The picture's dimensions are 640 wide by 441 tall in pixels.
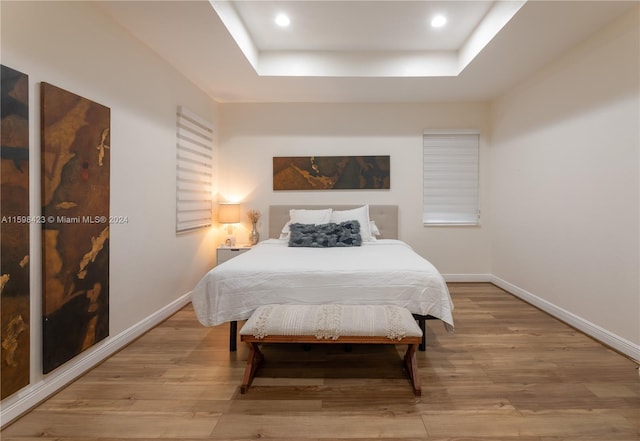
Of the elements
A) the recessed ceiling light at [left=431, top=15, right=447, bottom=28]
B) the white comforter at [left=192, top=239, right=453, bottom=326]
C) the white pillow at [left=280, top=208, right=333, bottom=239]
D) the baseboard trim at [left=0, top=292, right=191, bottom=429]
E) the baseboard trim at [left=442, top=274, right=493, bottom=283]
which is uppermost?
the recessed ceiling light at [left=431, top=15, right=447, bottom=28]

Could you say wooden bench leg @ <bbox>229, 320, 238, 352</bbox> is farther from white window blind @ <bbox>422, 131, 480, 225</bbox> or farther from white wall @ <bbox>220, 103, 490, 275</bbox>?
white window blind @ <bbox>422, 131, 480, 225</bbox>

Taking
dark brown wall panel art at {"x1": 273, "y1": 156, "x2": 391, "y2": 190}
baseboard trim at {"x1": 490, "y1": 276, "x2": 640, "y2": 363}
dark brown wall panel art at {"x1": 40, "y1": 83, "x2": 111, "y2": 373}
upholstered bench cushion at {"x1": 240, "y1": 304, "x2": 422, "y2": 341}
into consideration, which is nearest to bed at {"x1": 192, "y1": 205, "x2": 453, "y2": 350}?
upholstered bench cushion at {"x1": 240, "y1": 304, "x2": 422, "y2": 341}

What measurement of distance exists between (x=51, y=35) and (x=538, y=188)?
170 inches

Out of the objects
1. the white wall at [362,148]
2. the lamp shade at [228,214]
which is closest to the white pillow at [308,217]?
the white wall at [362,148]

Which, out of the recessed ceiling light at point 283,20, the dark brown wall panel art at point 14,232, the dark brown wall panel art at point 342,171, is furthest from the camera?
the dark brown wall panel art at point 342,171

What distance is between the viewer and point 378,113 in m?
4.50

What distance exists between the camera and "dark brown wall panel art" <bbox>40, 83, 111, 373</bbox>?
6.08ft

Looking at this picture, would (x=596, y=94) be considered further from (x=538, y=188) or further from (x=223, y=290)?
(x=223, y=290)

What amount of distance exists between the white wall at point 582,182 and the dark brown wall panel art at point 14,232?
3.91 m

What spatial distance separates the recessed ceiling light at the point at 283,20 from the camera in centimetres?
289

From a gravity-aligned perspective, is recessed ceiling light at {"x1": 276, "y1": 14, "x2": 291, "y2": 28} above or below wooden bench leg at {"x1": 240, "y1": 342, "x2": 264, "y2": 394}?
above

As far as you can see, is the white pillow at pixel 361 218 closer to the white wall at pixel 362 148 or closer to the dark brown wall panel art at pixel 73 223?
the white wall at pixel 362 148

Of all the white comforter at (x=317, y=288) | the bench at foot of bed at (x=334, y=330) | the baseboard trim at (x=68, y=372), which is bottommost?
the baseboard trim at (x=68, y=372)

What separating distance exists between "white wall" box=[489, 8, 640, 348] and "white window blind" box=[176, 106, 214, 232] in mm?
3811
